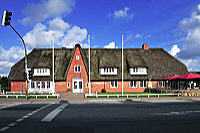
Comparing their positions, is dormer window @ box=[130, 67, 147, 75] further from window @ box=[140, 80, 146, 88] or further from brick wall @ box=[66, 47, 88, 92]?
brick wall @ box=[66, 47, 88, 92]

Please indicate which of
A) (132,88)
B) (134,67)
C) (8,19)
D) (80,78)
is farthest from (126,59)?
(8,19)

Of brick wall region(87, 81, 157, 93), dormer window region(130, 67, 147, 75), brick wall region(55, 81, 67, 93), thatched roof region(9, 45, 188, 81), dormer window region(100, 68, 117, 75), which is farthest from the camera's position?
dormer window region(130, 67, 147, 75)

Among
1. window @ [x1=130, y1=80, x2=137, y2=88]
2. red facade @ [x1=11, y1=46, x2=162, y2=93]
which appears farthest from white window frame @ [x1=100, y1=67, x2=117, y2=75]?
window @ [x1=130, y1=80, x2=137, y2=88]

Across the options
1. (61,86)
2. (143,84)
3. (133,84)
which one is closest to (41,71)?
(61,86)

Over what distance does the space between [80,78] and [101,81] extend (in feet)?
14.1

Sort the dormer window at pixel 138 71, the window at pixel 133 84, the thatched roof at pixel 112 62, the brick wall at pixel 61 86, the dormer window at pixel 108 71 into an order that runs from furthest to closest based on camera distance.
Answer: the dormer window at pixel 138 71 < the window at pixel 133 84 < the thatched roof at pixel 112 62 < the dormer window at pixel 108 71 < the brick wall at pixel 61 86

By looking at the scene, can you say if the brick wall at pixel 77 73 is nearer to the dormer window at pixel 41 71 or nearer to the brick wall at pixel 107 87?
the brick wall at pixel 107 87

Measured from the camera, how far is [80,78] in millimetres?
32812

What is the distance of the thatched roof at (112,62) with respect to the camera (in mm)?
33031

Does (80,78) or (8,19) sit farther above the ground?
(8,19)

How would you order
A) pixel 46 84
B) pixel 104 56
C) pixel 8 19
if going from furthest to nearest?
1. pixel 104 56
2. pixel 46 84
3. pixel 8 19

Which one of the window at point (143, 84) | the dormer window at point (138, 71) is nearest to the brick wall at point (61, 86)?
the dormer window at point (138, 71)

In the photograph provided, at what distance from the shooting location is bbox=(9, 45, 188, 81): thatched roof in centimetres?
3303

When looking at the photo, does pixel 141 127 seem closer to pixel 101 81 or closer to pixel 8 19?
pixel 8 19
